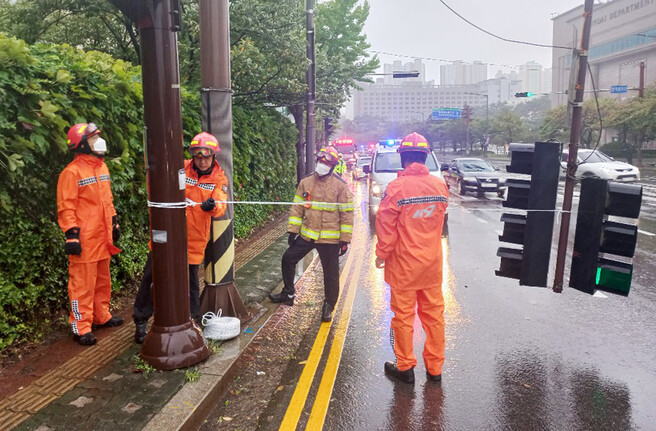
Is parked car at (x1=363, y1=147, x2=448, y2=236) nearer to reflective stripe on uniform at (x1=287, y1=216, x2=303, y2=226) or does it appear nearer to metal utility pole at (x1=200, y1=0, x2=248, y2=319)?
reflective stripe on uniform at (x1=287, y1=216, x2=303, y2=226)

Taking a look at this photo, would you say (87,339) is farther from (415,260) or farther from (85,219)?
(415,260)

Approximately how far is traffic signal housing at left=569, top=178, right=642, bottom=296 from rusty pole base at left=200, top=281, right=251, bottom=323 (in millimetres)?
3457

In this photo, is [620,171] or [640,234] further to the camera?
[620,171]

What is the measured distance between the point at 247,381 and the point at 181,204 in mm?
1564

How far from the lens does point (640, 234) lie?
11414 millimetres

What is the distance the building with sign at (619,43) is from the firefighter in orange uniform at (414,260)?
63.1 meters

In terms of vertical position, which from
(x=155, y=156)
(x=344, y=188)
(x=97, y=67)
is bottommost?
(x=344, y=188)

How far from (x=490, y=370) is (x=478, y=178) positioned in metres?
16.3

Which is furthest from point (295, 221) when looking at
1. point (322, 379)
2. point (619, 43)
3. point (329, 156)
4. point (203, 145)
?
point (619, 43)

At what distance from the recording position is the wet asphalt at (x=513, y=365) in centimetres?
381

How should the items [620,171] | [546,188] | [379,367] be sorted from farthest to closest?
[620,171]
[546,188]
[379,367]

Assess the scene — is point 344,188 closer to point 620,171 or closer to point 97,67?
point 97,67

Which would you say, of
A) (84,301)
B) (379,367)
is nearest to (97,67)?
(84,301)

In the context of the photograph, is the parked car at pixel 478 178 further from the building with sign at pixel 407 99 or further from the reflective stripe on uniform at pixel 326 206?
the building with sign at pixel 407 99
